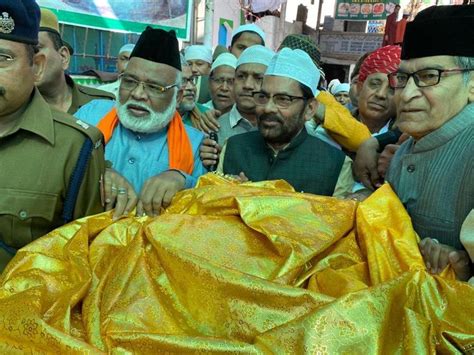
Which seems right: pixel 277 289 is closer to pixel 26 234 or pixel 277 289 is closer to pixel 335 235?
pixel 335 235

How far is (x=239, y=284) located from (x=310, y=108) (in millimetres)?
1532

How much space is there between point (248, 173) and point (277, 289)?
3.85ft

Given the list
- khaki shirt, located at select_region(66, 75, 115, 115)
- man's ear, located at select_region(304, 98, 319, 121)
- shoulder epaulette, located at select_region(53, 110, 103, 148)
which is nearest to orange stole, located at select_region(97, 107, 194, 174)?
shoulder epaulette, located at select_region(53, 110, 103, 148)

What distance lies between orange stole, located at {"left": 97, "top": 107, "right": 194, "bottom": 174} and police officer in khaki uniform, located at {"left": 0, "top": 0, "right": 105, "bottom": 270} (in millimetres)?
612

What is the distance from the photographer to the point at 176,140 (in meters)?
2.55

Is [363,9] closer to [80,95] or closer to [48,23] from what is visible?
[80,95]

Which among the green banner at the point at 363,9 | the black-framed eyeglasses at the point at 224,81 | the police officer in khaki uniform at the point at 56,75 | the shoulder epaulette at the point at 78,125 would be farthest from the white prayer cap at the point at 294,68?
the green banner at the point at 363,9

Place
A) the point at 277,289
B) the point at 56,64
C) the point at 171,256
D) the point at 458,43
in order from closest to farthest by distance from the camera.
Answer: the point at 277,289 < the point at 171,256 < the point at 458,43 < the point at 56,64

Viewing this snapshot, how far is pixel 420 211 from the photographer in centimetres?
166

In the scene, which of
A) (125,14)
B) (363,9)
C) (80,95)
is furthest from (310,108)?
(363,9)

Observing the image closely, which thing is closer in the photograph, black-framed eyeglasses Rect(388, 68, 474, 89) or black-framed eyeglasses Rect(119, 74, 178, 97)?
black-framed eyeglasses Rect(388, 68, 474, 89)

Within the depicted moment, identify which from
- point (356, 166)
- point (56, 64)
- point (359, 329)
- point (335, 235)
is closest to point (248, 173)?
point (356, 166)

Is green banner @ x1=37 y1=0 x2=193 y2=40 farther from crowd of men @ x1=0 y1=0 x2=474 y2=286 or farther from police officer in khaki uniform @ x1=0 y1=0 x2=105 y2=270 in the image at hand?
police officer in khaki uniform @ x1=0 y1=0 x2=105 y2=270

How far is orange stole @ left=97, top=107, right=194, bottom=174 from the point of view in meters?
2.47
